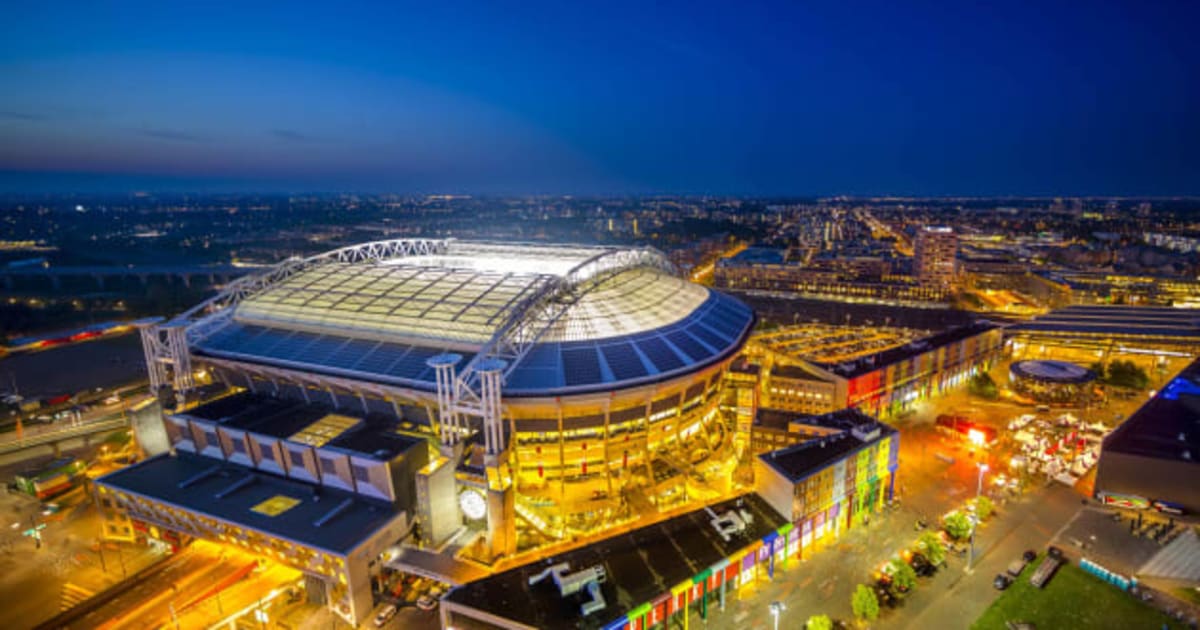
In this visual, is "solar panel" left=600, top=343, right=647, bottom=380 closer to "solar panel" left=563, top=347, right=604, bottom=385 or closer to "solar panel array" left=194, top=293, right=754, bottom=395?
"solar panel array" left=194, top=293, right=754, bottom=395

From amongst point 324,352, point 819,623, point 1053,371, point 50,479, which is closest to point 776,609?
point 819,623

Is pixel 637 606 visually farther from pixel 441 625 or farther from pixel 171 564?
pixel 171 564

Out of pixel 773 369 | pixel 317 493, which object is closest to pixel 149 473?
pixel 317 493

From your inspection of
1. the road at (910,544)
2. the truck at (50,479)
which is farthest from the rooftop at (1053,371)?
the truck at (50,479)

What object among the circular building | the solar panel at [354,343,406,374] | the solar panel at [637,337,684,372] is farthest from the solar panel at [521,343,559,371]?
the circular building

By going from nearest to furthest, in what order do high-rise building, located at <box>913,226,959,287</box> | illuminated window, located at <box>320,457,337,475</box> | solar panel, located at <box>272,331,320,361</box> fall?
illuminated window, located at <box>320,457,337,475</box> → solar panel, located at <box>272,331,320,361</box> → high-rise building, located at <box>913,226,959,287</box>

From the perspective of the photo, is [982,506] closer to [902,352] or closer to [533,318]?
[902,352]
